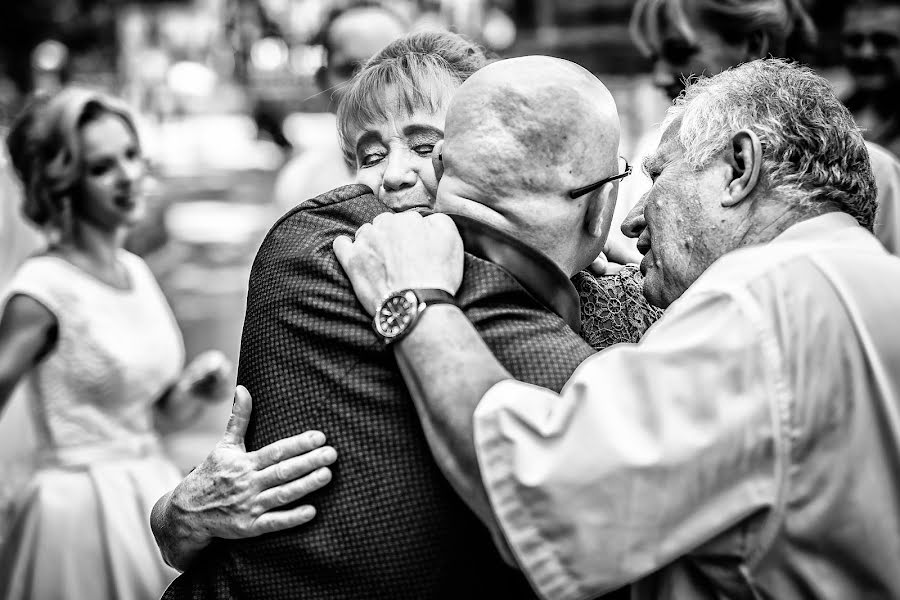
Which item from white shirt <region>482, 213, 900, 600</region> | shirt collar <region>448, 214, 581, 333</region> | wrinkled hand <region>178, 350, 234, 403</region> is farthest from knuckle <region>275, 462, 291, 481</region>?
wrinkled hand <region>178, 350, 234, 403</region>

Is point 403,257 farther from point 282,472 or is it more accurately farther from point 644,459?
point 644,459

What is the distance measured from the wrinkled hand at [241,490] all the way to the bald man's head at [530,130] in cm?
50

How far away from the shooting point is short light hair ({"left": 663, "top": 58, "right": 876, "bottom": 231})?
1556mm

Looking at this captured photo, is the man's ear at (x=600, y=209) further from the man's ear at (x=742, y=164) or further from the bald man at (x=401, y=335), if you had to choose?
the man's ear at (x=742, y=164)

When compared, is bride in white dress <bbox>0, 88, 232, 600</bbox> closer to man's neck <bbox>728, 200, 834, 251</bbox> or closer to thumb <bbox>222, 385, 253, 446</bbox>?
thumb <bbox>222, 385, 253, 446</bbox>

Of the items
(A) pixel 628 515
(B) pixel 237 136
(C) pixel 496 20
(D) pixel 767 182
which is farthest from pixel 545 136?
(B) pixel 237 136

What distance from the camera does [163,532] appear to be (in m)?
1.81

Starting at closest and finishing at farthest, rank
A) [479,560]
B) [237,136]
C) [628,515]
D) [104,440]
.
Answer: [628,515], [479,560], [104,440], [237,136]

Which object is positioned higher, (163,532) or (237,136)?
(163,532)

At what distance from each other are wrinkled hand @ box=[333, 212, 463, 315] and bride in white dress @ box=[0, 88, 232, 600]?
2.23m

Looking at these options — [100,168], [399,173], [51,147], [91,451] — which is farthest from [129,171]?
[399,173]

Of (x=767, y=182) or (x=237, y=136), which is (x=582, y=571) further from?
(x=237, y=136)

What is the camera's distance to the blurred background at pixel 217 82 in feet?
36.7

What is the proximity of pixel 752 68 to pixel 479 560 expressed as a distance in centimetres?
93
